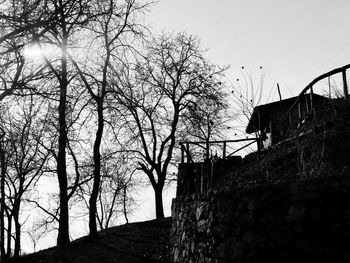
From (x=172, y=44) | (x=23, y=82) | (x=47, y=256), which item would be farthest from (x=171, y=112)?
(x=23, y=82)

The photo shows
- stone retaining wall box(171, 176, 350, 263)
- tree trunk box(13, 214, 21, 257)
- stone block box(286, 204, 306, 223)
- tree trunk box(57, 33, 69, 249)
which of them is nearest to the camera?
stone retaining wall box(171, 176, 350, 263)

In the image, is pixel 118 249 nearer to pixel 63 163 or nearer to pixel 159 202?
pixel 63 163

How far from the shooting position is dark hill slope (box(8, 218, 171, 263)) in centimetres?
1499

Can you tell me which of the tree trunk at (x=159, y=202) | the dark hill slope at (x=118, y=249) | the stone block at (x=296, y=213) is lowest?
the dark hill slope at (x=118, y=249)

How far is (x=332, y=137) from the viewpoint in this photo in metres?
12.6

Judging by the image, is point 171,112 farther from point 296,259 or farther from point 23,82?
point 296,259

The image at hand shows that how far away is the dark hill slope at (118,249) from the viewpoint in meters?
15.0

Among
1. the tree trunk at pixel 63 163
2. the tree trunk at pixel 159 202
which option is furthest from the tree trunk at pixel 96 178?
the tree trunk at pixel 159 202

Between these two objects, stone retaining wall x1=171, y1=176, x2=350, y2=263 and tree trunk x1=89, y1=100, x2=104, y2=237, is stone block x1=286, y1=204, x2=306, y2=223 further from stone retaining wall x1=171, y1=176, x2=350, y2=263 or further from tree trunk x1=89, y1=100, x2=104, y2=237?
tree trunk x1=89, y1=100, x2=104, y2=237

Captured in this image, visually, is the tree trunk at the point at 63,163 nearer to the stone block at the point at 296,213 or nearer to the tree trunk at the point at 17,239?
the tree trunk at the point at 17,239

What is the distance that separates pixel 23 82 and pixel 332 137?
7626 millimetres

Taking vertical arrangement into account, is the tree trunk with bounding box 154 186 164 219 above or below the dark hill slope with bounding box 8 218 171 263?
above

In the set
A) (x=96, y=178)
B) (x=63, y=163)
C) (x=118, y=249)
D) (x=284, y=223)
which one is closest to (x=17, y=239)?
(x=63, y=163)

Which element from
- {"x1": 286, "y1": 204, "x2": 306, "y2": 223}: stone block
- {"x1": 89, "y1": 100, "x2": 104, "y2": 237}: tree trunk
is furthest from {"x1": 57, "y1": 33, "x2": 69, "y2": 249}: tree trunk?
{"x1": 286, "y1": 204, "x2": 306, "y2": 223}: stone block
